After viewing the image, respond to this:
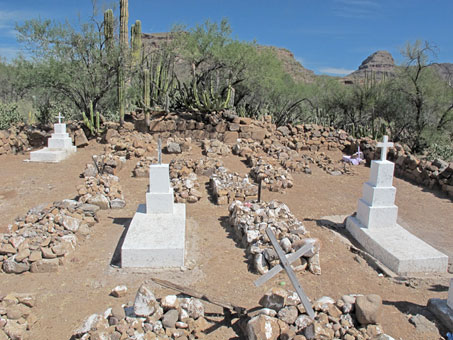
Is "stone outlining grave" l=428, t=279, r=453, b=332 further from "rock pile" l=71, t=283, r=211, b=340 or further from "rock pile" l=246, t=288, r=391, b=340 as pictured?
"rock pile" l=71, t=283, r=211, b=340

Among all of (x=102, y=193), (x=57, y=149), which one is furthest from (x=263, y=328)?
(x=57, y=149)

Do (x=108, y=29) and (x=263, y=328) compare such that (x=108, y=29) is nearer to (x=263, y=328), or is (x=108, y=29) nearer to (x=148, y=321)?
(x=148, y=321)

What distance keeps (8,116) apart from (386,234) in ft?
53.5

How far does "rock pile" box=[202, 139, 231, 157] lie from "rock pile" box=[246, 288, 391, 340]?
8.04 m

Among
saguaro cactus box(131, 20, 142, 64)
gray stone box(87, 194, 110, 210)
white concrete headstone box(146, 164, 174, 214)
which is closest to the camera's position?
white concrete headstone box(146, 164, 174, 214)

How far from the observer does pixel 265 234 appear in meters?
5.49

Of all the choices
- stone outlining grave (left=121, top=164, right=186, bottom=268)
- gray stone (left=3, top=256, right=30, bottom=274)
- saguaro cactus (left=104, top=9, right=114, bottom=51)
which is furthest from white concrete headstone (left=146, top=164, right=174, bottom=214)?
saguaro cactus (left=104, top=9, right=114, bottom=51)

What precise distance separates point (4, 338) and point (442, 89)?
17.6 meters

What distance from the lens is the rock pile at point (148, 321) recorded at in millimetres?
3459

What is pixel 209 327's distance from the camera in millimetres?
3791

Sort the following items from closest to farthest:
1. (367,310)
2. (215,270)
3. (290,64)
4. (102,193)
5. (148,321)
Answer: (367,310) → (148,321) → (215,270) → (102,193) → (290,64)

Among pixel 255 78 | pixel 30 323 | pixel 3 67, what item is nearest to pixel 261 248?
pixel 30 323

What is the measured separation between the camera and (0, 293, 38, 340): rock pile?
3.56 metres

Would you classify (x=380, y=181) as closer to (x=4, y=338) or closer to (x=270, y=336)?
(x=270, y=336)
